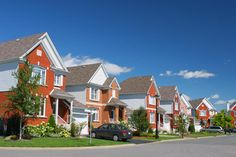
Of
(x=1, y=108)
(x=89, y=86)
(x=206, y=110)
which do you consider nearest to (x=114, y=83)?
(x=89, y=86)

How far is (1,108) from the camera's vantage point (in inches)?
1257

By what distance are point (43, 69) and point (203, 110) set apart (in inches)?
2721

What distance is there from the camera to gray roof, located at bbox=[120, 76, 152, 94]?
183 feet

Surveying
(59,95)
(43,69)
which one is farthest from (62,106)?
(43,69)

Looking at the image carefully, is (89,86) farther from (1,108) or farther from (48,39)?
(1,108)

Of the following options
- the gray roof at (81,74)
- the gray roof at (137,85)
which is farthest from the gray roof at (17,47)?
the gray roof at (137,85)

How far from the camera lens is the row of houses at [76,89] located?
32781 mm

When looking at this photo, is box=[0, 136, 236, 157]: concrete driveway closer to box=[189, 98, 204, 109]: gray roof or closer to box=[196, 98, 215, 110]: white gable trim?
box=[189, 98, 204, 109]: gray roof

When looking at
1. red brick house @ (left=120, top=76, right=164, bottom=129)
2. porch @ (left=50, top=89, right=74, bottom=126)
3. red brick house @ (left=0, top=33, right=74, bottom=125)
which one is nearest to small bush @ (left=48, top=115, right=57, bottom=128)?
red brick house @ (left=0, top=33, right=74, bottom=125)

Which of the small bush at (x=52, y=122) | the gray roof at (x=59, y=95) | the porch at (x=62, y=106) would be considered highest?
the gray roof at (x=59, y=95)

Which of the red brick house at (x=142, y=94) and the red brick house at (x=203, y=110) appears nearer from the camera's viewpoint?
the red brick house at (x=142, y=94)

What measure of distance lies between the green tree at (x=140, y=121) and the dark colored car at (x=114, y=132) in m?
9.97

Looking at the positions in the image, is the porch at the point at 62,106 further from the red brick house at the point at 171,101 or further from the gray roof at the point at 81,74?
the red brick house at the point at 171,101

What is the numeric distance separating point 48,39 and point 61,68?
12.1 ft
